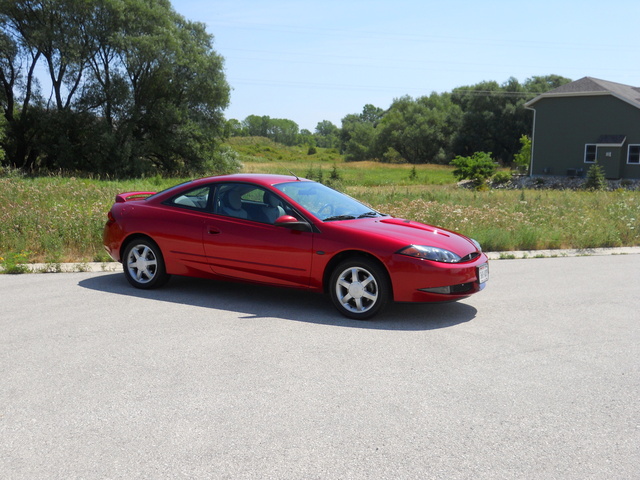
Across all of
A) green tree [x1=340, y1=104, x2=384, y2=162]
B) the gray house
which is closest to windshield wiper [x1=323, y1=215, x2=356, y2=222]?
the gray house

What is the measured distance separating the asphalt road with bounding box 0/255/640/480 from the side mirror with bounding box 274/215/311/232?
36.8 inches

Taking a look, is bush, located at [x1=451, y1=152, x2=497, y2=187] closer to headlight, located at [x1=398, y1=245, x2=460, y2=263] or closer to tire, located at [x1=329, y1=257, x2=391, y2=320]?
headlight, located at [x1=398, y1=245, x2=460, y2=263]

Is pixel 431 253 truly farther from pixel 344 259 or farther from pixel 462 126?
pixel 462 126

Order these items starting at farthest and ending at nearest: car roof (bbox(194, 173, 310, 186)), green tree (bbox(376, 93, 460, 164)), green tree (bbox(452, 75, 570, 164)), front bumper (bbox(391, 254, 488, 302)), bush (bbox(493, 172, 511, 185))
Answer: green tree (bbox(376, 93, 460, 164)) → green tree (bbox(452, 75, 570, 164)) → bush (bbox(493, 172, 511, 185)) → car roof (bbox(194, 173, 310, 186)) → front bumper (bbox(391, 254, 488, 302))

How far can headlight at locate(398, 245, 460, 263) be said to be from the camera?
6289mm

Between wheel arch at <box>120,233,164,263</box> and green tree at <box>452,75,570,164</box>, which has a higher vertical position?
Answer: green tree at <box>452,75,570,164</box>

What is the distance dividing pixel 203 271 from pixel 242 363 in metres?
2.55

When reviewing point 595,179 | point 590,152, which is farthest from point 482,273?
point 590,152

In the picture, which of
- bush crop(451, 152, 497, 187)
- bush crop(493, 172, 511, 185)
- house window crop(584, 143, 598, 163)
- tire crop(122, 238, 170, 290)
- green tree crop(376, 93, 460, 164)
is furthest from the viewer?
green tree crop(376, 93, 460, 164)

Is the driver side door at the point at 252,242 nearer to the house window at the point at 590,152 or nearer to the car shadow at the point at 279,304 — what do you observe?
the car shadow at the point at 279,304

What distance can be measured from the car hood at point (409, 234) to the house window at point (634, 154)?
3915cm

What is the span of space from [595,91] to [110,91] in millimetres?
32768

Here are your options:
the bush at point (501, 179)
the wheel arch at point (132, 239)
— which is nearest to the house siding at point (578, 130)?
the bush at point (501, 179)

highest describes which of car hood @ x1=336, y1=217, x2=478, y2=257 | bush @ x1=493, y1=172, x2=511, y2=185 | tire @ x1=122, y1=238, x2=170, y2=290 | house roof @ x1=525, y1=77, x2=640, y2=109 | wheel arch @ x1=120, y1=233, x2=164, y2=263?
house roof @ x1=525, y1=77, x2=640, y2=109
